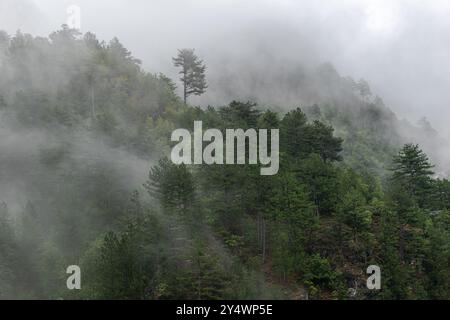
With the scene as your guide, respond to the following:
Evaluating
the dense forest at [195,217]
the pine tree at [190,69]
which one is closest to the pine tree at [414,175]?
the dense forest at [195,217]

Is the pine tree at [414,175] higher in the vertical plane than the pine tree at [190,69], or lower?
lower

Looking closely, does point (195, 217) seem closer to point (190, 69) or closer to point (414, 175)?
point (414, 175)

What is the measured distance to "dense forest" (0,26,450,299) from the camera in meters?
37.2

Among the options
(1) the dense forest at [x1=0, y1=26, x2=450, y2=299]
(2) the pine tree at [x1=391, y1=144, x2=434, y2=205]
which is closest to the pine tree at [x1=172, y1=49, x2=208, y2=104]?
(1) the dense forest at [x1=0, y1=26, x2=450, y2=299]

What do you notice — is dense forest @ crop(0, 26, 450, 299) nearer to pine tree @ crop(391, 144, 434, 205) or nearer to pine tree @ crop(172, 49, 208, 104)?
pine tree @ crop(391, 144, 434, 205)

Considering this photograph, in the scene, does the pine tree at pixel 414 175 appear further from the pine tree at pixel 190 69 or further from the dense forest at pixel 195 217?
the pine tree at pixel 190 69

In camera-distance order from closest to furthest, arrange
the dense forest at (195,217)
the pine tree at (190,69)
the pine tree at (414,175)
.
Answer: the dense forest at (195,217), the pine tree at (414,175), the pine tree at (190,69)

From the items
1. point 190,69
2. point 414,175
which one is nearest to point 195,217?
point 414,175

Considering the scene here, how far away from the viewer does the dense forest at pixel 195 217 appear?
37.2m
